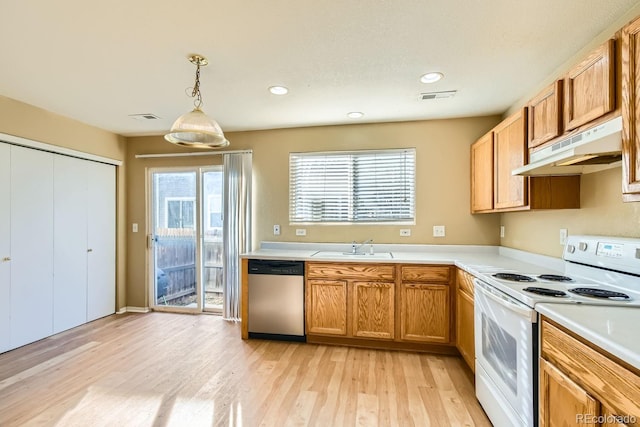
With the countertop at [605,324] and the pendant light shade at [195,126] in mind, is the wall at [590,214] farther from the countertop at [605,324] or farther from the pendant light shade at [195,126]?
the pendant light shade at [195,126]

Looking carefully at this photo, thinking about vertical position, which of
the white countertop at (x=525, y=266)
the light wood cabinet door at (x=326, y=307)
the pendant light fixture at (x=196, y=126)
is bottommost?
the light wood cabinet door at (x=326, y=307)

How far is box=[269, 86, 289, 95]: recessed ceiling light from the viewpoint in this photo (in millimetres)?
2604

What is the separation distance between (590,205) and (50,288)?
504 cm

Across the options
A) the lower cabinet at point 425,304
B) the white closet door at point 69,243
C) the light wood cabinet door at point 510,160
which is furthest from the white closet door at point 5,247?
the light wood cabinet door at point 510,160

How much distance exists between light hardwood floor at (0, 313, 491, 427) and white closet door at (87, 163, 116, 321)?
63 cm

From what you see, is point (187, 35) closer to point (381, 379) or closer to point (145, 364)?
point (145, 364)

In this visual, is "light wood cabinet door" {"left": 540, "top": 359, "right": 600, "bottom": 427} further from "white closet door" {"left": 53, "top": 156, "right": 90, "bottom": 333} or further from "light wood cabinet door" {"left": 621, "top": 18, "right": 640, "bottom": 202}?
"white closet door" {"left": 53, "top": 156, "right": 90, "bottom": 333}

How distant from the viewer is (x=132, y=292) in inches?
167

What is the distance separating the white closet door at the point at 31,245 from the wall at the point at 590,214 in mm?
4847

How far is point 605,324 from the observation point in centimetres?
113

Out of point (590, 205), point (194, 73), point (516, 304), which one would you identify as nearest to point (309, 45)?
point (194, 73)

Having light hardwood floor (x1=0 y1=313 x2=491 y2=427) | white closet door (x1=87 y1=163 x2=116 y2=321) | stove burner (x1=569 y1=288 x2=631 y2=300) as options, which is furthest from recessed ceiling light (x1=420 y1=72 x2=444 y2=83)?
white closet door (x1=87 y1=163 x2=116 y2=321)

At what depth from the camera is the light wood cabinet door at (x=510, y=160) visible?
87.9 inches

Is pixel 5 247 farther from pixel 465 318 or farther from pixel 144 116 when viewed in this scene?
pixel 465 318
